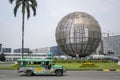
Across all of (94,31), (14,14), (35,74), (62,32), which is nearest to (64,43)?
(62,32)

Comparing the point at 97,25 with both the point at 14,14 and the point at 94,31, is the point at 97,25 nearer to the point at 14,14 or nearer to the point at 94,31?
the point at 94,31

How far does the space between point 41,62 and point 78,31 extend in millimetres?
56049

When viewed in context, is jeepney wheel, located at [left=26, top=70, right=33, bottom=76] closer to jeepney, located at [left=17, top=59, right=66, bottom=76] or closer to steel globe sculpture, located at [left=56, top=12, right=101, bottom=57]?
jeepney, located at [left=17, top=59, right=66, bottom=76]

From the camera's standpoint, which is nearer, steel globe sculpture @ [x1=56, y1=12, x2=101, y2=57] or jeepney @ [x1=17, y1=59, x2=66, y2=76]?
jeepney @ [x1=17, y1=59, x2=66, y2=76]

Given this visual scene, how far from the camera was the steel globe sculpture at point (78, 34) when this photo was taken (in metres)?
82.8

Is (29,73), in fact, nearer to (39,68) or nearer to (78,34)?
(39,68)

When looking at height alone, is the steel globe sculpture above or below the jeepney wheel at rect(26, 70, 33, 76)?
above

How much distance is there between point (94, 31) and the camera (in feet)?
276

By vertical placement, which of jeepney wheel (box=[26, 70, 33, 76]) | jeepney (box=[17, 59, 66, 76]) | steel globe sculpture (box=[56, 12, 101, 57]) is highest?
steel globe sculpture (box=[56, 12, 101, 57])

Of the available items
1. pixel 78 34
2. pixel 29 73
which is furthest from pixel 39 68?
pixel 78 34

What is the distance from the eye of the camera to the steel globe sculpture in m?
82.8

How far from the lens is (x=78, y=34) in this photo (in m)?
83.0

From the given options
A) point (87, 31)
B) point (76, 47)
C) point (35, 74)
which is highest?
point (87, 31)

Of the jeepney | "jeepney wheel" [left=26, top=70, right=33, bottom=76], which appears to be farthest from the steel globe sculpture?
"jeepney wheel" [left=26, top=70, right=33, bottom=76]
